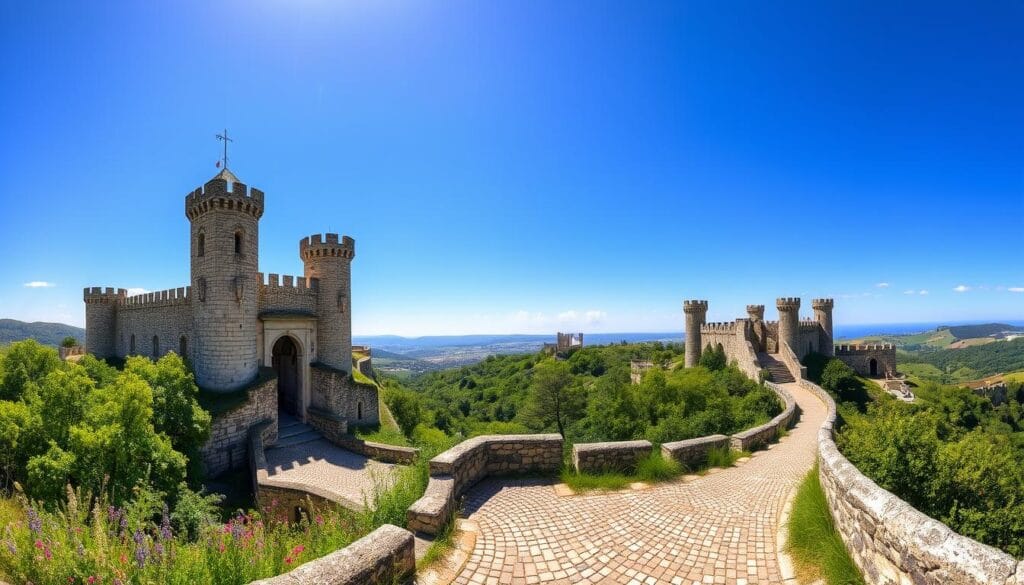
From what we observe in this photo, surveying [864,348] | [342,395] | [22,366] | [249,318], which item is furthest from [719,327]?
[22,366]

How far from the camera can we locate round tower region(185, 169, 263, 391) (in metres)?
16.5

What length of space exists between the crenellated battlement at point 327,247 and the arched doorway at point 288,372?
4469 mm

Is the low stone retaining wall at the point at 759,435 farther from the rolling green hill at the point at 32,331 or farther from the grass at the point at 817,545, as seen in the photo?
the rolling green hill at the point at 32,331

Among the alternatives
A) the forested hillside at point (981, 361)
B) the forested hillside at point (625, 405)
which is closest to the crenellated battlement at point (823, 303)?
the forested hillside at point (625, 405)

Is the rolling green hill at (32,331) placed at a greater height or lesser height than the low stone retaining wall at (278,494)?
greater

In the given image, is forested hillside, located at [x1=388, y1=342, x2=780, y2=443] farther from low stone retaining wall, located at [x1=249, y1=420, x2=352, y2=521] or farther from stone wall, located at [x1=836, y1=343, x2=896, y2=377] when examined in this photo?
stone wall, located at [x1=836, y1=343, x2=896, y2=377]

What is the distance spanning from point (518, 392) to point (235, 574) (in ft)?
199

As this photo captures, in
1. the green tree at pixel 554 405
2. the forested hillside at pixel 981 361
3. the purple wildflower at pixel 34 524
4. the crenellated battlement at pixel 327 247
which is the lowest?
the forested hillside at pixel 981 361

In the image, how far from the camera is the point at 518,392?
6309 centimetres

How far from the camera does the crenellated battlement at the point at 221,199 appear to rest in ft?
54.5

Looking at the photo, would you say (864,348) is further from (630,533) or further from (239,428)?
(239,428)

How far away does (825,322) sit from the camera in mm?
40156

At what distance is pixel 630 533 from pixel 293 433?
1701 centimetres

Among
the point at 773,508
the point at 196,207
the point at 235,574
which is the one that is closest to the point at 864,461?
the point at 773,508
